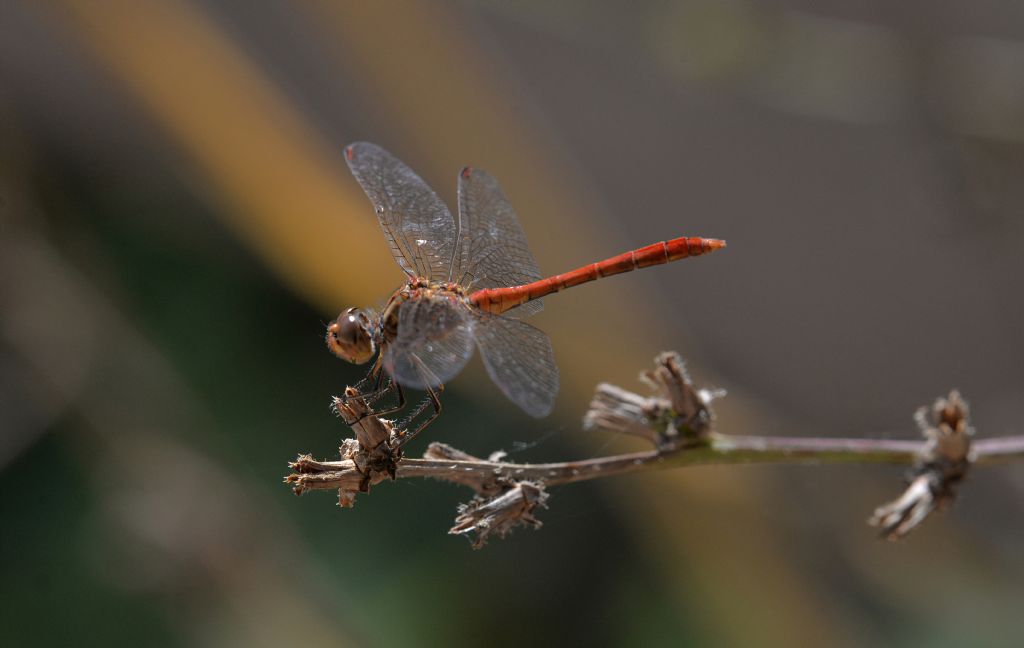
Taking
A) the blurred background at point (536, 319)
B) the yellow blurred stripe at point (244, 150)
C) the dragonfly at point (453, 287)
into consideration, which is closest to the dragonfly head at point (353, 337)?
the dragonfly at point (453, 287)

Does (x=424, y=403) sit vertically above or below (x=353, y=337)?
below

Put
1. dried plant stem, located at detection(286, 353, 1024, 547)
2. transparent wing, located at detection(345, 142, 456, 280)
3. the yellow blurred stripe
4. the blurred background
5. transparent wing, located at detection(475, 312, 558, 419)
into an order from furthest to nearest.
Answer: the yellow blurred stripe
the blurred background
transparent wing, located at detection(345, 142, 456, 280)
transparent wing, located at detection(475, 312, 558, 419)
dried plant stem, located at detection(286, 353, 1024, 547)

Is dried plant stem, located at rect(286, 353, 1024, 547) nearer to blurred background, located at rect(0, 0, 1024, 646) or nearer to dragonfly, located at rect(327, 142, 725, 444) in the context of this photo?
dragonfly, located at rect(327, 142, 725, 444)

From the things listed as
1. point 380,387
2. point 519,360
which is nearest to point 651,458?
point 519,360

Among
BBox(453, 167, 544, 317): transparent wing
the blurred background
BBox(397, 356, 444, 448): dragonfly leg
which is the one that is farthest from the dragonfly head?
the blurred background

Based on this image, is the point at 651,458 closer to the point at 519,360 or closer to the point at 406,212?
the point at 519,360

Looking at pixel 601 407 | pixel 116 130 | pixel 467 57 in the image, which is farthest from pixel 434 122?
pixel 601 407

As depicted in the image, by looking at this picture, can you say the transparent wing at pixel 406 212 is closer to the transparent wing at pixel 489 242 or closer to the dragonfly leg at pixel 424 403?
the transparent wing at pixel 489 242

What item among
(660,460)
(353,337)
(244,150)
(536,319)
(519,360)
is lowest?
(536,319)
